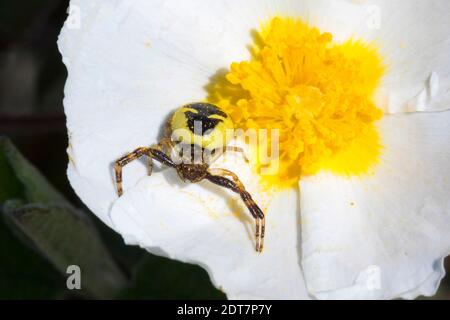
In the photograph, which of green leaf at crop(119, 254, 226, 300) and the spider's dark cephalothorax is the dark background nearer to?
green leaf at crop(119, 254, 226, 300)

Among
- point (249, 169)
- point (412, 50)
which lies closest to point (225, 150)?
point (249, 169)

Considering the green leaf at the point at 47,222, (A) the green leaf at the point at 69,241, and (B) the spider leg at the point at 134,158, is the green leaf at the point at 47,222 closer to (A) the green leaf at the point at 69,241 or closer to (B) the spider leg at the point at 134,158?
(A) the green leaf at the point at 69,241

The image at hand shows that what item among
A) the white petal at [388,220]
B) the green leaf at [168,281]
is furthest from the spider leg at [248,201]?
the green leaf at [168,281]

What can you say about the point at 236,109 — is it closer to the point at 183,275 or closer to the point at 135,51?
the point at 135,51

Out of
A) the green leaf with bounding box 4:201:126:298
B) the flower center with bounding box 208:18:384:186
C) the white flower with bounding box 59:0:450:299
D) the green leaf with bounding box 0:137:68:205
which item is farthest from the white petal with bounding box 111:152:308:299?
the green leaf with bounding box 0:137:68:205

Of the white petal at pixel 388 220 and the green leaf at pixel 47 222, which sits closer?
the white petal at pixel 388 220

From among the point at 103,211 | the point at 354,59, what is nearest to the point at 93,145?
the point at 103,211

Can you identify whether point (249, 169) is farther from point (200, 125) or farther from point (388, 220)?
point (388, 220)

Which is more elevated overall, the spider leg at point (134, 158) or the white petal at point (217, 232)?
the spider leg at point (134, 158)
